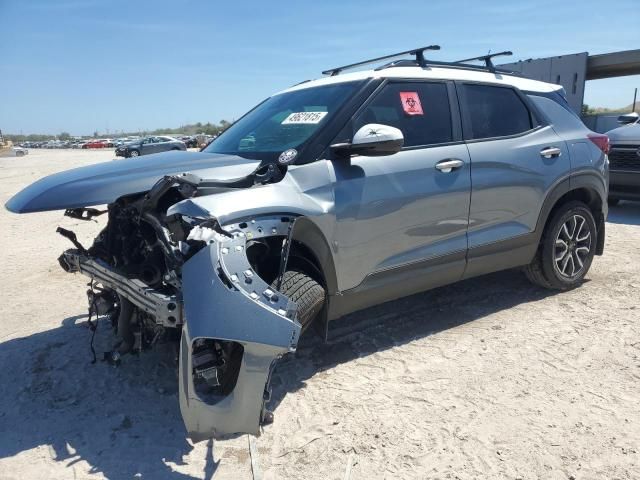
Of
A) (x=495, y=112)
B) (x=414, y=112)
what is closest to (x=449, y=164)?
(x=414, y=112)

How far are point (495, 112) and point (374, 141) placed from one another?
1.65 metres

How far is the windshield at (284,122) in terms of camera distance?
135 inches

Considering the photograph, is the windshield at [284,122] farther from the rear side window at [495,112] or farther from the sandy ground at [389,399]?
the sandy ground at [389,399]

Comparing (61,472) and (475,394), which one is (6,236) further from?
(475,394)

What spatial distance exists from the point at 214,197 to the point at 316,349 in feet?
5.05

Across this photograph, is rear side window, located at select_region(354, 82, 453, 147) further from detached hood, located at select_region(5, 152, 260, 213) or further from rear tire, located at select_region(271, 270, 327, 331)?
rear tire, located at select_region(271, 270, 327, 331)

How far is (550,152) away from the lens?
433 centimetres

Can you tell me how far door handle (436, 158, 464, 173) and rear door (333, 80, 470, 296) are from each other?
11mm

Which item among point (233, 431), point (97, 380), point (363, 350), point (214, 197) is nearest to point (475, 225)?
point (363, 350)

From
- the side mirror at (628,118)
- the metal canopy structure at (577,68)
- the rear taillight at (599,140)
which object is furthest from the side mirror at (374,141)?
the metal canopy structure at (577,68)

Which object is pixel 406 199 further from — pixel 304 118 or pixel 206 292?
pixel 206 292

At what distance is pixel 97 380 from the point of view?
11.1 ft

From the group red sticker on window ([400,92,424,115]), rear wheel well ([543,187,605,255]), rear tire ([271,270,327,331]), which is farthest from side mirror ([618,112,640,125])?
rear tire ([271,270,327,331])

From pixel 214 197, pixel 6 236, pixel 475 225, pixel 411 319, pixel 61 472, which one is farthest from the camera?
pixel 6 236
